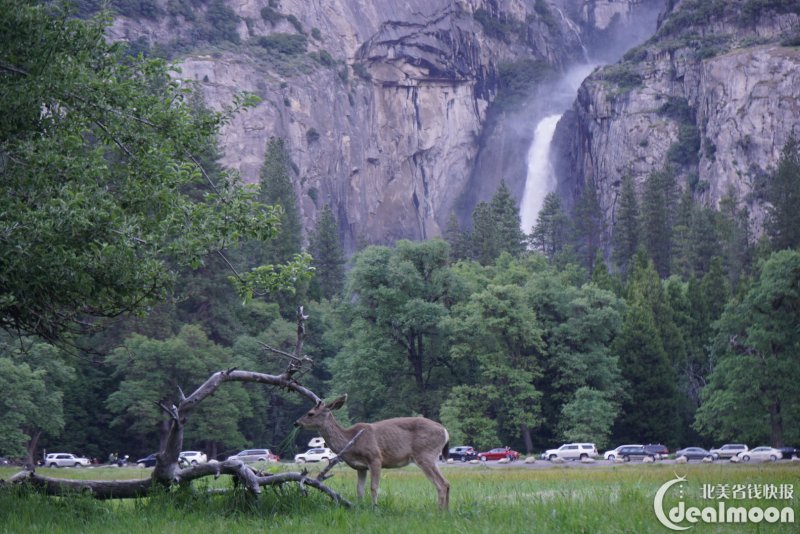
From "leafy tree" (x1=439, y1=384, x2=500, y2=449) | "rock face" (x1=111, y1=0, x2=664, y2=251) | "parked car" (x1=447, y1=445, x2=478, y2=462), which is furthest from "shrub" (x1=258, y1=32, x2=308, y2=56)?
"parked car" (x1=447, y1=445, x2=478, y2=462)

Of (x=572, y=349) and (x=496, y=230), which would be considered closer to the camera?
(x=572, y=349)

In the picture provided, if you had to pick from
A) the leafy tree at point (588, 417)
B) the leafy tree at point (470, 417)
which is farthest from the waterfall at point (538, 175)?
the leafy tree at point (470, 417)

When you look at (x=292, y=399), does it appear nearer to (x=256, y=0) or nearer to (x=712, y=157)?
(x=712, y=157)

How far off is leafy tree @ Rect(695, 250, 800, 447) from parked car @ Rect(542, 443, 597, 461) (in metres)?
7.78

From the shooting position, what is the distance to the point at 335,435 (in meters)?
14.3

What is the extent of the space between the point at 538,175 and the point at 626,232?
58012mm

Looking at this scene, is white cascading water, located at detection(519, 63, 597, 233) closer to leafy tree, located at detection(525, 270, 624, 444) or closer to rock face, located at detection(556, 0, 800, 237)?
rock face, located at detection(556, 0, 800, 237)

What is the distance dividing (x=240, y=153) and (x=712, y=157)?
68.5 meters

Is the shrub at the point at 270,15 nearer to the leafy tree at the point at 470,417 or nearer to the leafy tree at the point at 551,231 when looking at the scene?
the leafy tree at the point at 551,231

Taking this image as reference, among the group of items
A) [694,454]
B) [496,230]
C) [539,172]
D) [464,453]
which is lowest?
[694,454]

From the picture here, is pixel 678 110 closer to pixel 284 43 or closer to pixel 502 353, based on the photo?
pixel 284 43

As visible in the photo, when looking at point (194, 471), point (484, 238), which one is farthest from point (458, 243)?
point (194, 471)

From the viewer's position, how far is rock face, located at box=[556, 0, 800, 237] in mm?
136500

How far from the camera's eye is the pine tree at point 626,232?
11688 centimetres
